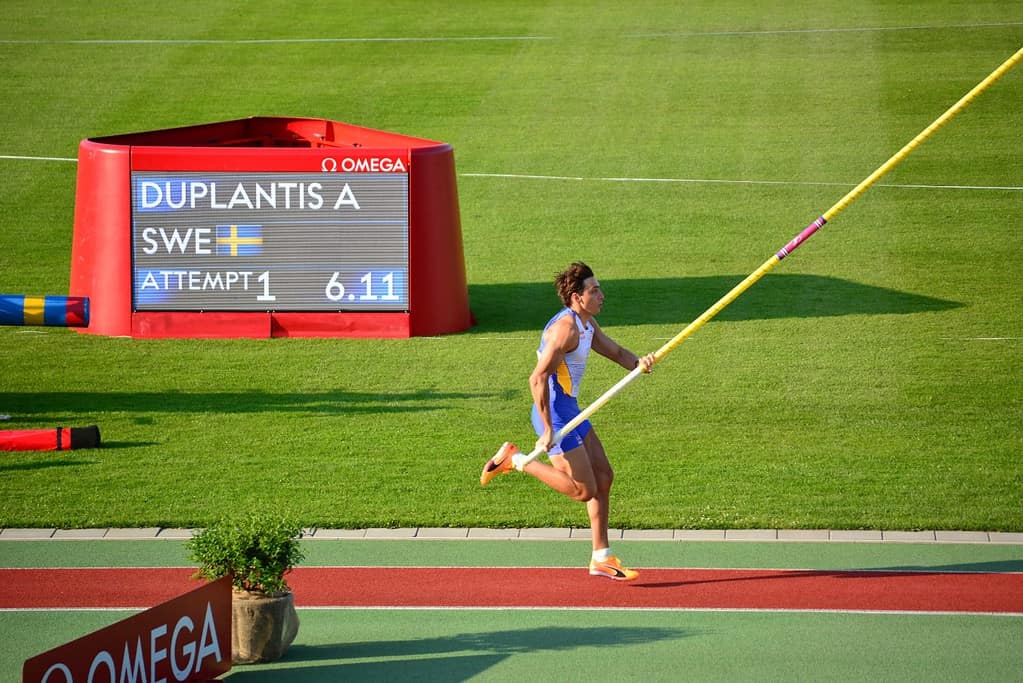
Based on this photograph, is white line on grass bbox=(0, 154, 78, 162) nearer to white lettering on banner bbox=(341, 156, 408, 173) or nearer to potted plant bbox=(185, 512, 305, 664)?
white lettering on banner bbox=(341, 156, 408, 173)

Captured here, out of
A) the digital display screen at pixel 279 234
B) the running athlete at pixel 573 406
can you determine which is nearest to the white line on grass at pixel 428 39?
the digital display screen at pixel 279 234

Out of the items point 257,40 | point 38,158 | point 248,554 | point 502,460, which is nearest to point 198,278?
point 502,460

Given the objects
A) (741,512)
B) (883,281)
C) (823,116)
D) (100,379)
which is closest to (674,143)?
(823,116)

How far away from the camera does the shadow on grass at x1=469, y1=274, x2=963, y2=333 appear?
56.2 ft

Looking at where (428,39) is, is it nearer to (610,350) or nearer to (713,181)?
(713,181)

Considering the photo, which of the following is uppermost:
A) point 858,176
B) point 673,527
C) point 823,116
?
Answer: point 823,116

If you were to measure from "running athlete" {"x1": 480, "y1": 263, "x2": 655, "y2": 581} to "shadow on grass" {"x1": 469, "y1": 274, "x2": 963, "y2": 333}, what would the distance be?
710 centimetres

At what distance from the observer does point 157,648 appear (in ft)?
24.9

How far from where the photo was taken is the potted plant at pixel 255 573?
26.9ft

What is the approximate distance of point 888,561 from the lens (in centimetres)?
1006

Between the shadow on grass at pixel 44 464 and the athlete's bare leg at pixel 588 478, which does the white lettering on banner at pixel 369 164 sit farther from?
the athlete's bare leg at pixel 588 478

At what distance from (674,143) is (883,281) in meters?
7.51

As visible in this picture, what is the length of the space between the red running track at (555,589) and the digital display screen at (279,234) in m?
6.39

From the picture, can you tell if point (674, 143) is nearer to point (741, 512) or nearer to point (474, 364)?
point (474, 364)
